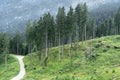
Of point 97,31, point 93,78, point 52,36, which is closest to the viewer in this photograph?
point 93,78

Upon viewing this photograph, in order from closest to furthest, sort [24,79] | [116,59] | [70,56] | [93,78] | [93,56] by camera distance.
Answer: [93,78] → [24,79] → [116,59] → [93,56] → [70,56]

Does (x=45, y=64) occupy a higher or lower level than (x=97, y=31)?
lower

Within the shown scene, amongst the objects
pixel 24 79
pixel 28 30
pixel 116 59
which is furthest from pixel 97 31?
pixel 24 79

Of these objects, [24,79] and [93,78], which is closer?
[93,78]

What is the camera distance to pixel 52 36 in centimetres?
10375

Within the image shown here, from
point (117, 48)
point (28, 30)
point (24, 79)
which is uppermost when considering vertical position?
point (28, 30)

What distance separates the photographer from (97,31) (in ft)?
556

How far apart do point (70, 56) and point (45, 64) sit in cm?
857

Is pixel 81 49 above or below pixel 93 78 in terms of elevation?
above

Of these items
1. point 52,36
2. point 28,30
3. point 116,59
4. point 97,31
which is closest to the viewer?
point 116,59

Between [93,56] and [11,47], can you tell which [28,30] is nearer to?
[93,56]

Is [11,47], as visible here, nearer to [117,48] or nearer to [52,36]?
[52,36]

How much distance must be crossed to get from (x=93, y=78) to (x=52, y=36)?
4840cm

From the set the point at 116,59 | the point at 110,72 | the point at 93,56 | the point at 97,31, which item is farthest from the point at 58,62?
the point at 97,31
